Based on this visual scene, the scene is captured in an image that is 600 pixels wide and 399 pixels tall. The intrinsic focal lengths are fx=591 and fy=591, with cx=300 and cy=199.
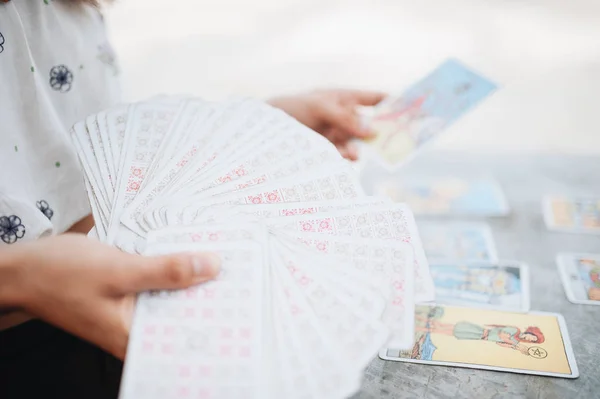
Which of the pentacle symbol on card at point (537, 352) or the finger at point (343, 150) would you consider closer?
the pentacle symbol on card at point (537, 352)

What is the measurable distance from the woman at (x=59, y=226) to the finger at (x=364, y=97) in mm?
38

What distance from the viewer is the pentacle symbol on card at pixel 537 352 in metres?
0.87

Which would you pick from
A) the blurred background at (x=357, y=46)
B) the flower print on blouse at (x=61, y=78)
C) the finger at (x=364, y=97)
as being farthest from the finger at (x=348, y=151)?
the blurred background at (x=357, y=46)

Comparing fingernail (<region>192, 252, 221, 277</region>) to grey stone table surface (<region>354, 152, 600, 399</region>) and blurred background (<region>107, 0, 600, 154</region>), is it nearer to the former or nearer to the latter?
grey stone table surface (<region>354, 152, 600, 399</region>)

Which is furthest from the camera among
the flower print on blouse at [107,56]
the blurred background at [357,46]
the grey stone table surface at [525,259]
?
the blurred background at [357,46]

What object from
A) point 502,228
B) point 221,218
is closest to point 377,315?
point 221,218

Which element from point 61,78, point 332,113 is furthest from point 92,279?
point 332,113

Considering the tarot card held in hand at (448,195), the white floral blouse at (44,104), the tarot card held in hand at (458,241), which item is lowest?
the tarot card held in hand at (458,241)

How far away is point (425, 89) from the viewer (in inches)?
56.3

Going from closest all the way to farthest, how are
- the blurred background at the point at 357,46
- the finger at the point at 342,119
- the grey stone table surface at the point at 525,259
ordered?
the grey stone table surface at the point at 525,259 < the finger at the point at 342,119 < the blurred background at the point at 357,46

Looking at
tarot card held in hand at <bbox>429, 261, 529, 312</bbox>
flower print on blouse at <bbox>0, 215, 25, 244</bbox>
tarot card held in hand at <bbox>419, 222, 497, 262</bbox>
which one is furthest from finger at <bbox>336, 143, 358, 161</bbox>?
flower print on blouse at <bbox>0, 215, 25, 244</bbox>

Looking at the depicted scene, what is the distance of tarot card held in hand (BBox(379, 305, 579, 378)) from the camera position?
2.78 ft

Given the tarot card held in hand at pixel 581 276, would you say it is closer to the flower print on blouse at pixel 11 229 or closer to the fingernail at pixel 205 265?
the fingernail at pixel 205 265

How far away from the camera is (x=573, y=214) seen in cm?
125
